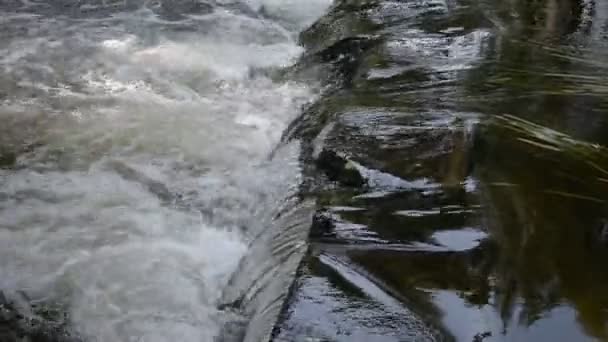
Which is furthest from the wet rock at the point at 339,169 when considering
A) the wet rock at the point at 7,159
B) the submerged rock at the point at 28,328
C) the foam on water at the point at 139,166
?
the wet rock at the point at 7,159

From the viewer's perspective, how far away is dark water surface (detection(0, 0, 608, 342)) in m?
2.77

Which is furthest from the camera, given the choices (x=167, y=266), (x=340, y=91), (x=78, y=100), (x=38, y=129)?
(x=78, y=100)

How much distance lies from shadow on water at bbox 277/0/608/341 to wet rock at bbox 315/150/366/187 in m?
0.01

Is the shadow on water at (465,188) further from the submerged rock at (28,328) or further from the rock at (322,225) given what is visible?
the submerged rock at (28,328)

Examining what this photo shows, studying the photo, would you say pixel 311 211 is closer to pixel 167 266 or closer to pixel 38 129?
pixel 167 266

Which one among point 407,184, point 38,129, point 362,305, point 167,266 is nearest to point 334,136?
point 407,184

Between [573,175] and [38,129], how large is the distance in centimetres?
423

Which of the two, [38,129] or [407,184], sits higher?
[407,184]

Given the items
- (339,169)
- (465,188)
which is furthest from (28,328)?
(465,188)

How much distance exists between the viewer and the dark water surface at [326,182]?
2768 millimetres

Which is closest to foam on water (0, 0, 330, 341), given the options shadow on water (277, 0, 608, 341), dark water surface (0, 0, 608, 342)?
dark water surface (0, 0, 608, 342)

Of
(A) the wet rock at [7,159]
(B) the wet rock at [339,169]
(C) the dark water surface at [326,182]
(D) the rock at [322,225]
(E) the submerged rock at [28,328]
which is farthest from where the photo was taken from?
(A) the wet rock at [7,159]

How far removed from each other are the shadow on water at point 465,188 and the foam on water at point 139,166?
2.27ft

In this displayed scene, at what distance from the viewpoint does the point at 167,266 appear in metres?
3.93
